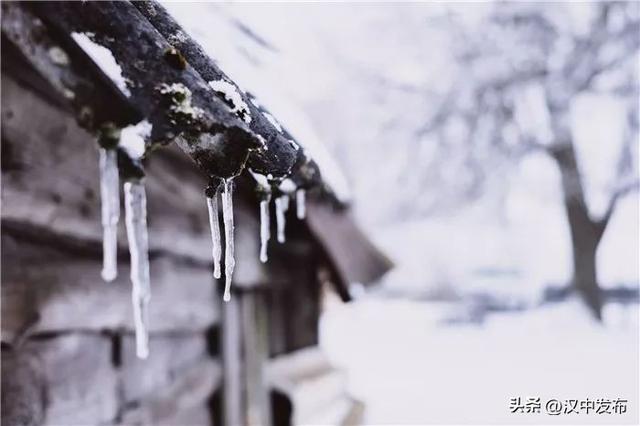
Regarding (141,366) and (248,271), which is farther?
(248,271)

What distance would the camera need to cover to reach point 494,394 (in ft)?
13.6

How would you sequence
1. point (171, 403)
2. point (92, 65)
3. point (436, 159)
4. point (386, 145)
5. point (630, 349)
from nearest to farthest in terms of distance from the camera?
point (92, 65)
point (171, 403)
point (630, 349)
point (436, 159)
point (386, 145)

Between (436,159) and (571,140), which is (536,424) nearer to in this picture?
(571,140)

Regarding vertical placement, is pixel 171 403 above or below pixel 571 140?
below

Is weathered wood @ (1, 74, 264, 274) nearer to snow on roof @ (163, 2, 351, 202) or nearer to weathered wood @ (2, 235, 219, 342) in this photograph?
weathered wood @ (2, 235, 219, 342)

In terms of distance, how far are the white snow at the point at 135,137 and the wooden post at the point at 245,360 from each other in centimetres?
199

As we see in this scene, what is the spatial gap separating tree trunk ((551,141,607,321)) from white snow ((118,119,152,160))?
9.21 m

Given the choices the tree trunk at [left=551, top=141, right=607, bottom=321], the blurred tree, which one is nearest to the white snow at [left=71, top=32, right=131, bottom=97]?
the blurred tree

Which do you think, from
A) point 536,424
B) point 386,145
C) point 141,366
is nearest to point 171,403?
point 141,366

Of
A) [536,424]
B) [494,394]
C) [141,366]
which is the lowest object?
[494,394]

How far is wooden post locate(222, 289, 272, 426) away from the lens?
286 cm

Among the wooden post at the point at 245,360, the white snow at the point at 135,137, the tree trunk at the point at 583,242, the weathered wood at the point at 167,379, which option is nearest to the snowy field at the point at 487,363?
the tree trunk at the point at 583,242

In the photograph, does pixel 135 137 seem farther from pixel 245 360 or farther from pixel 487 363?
pixel 487 363

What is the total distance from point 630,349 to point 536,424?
354 cm
